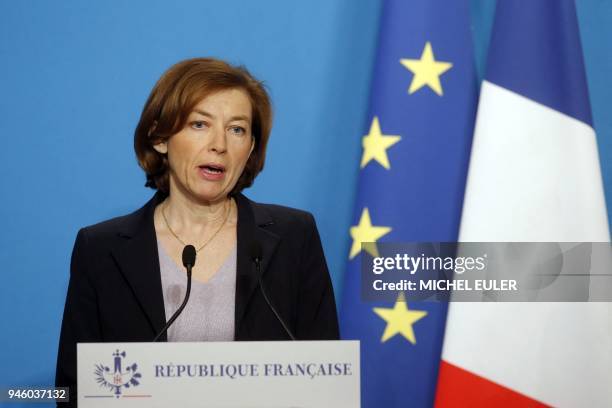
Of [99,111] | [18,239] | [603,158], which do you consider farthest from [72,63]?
[603,158]

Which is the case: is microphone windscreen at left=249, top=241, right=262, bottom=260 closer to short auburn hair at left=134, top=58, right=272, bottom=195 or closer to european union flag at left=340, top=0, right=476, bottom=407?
short auburn hair at left=134, top=58, right=272, bottom=195

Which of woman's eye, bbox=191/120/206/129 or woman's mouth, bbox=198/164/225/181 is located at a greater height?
woman's eye, bbox=191/120/206/129

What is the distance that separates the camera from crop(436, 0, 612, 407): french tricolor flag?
2139 millimetres

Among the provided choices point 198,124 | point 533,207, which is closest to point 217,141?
point 198,124

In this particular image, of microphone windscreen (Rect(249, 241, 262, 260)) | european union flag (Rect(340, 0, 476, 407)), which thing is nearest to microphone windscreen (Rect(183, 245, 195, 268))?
microphone windscreen (Rect(249, 241, 262, 260))

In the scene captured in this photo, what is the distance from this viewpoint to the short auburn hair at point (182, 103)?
164 cm

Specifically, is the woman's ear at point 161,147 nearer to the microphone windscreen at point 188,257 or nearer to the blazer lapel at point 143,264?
the blazer lapel at point 143,264

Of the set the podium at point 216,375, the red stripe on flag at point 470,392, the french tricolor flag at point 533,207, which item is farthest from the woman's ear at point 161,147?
the red stripe on flag at point 470,392

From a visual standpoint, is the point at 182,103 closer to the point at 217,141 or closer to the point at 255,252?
the point at 217,141

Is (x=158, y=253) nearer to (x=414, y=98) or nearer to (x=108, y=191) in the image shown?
(x=108, y=191)

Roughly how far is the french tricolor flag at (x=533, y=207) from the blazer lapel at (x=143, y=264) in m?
1.00

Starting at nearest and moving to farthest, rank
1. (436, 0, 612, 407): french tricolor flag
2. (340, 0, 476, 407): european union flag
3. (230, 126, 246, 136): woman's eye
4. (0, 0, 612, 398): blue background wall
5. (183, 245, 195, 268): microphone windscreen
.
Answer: (183, 245, 195, 268): microphone windscreen → (230, 126, 246, 136): woman's eye → (436, 0, 612, 407): french tricolor flag → (340, 0, 476, 407): european union flag → (0, 0, 612, 398): blue background wall

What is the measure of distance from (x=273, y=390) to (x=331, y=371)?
0.10 m

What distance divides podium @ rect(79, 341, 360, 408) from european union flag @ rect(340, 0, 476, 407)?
1124 mm
